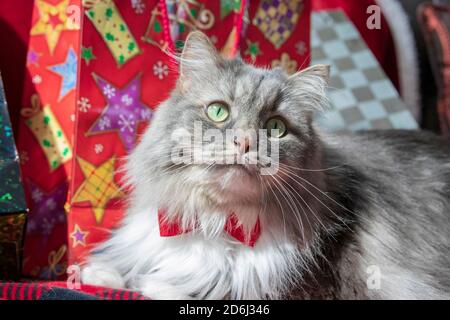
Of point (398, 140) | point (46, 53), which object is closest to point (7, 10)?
point (46, 53)

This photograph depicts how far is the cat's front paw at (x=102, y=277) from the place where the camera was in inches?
52.5

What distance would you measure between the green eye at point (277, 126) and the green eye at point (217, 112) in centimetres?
11

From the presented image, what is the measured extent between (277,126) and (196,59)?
283mm

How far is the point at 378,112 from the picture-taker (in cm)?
240

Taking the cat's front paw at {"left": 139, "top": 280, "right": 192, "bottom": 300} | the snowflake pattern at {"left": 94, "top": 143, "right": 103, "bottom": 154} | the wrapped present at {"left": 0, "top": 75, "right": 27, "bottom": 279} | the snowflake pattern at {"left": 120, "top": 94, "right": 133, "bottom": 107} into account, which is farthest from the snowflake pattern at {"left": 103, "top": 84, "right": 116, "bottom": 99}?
the cat's front paw at {"left": 139, "top": 280, "right": 192, "bottom": 300}

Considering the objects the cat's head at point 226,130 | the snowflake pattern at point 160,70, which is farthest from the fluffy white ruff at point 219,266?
the snowflake pattern at point 160,70

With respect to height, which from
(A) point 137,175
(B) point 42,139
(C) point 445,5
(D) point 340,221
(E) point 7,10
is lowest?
(D) point 340,221

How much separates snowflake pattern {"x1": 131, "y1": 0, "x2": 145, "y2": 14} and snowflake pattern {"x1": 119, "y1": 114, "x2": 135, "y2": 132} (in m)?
0.33

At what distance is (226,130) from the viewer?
3.83ft

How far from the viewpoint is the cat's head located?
44.8 inches

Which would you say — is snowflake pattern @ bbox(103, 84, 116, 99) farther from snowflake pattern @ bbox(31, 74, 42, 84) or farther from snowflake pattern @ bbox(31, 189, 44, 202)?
snowflake pattern @ bbox(31, 189, 44, 202)

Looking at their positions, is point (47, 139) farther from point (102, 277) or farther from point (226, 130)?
point (226, 130)

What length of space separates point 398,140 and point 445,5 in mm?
1271

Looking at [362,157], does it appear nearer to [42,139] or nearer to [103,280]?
[103,280]
